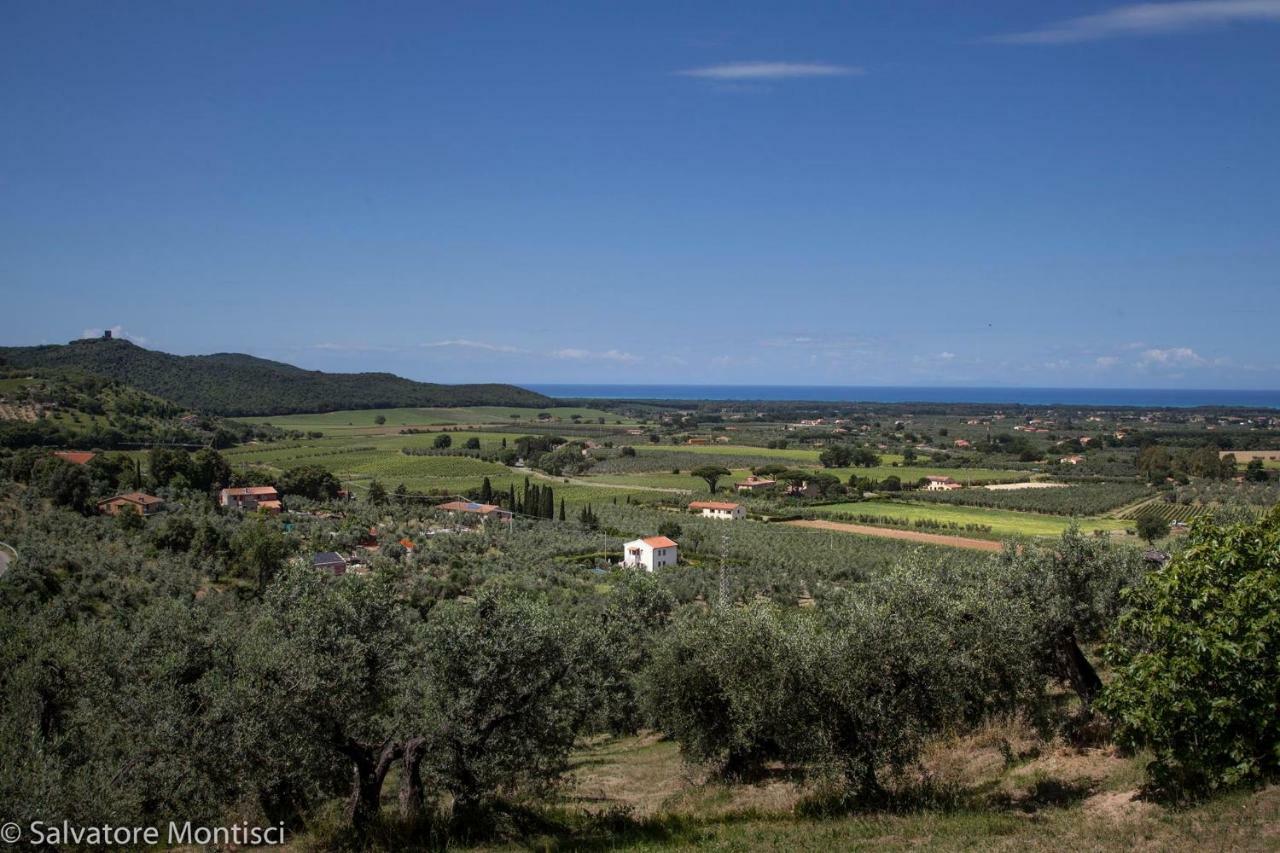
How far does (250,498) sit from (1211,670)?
73292 mm

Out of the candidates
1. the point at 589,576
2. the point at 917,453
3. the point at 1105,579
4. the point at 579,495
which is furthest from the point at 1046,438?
the point at 1105,579

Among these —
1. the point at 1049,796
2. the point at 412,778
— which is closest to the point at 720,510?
the point at 1049,796

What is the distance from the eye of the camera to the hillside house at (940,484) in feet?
342

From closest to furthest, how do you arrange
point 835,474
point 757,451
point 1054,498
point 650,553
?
point 650,553 < point 1054,498 < point 835,474 < point 757,451

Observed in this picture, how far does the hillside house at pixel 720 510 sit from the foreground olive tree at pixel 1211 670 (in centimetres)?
7139

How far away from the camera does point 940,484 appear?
107 metres

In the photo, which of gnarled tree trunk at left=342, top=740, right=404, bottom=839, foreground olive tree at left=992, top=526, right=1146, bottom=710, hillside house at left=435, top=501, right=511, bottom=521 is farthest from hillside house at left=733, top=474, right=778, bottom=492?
→ gnarled tree trunk at left=342, top=740, right=404, bottom=839

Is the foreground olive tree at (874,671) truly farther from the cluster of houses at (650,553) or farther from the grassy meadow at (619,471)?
the grassy meadow at (619,471)

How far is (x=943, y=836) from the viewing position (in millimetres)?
13836

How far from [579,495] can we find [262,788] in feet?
276

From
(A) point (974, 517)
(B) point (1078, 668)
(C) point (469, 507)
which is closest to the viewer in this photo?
(B) point (1078, 668)

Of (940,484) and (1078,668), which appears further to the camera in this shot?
(940,484)

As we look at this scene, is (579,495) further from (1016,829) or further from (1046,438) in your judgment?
(1046,438)

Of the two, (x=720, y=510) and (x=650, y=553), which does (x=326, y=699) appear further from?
(x=720, y=510)
